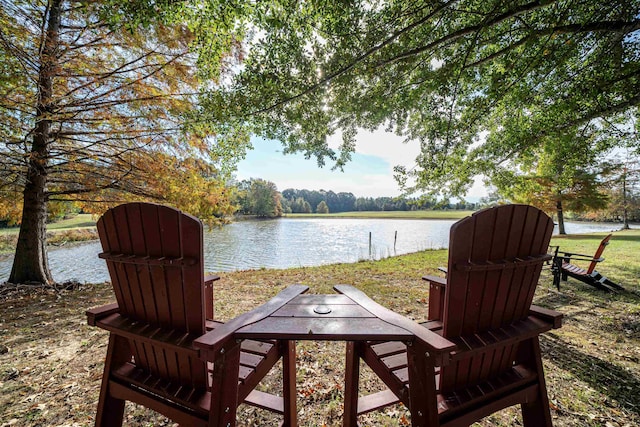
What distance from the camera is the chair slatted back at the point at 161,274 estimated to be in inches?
45.6

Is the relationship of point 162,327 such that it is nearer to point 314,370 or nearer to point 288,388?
point 288,388

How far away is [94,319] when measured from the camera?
1.32 m

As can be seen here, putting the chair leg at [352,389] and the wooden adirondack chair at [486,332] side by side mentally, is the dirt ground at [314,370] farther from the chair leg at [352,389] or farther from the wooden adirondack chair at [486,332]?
the wooden adirondack chair at [486,332]

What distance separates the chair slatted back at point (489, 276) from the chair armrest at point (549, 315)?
0.10 m

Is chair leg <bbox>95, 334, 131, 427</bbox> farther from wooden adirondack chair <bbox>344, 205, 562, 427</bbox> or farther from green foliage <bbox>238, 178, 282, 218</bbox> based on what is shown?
green foliage <bbox>238, 178, 282, 218</bbox>

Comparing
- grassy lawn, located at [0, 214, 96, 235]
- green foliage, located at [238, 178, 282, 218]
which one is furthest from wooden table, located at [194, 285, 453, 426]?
green foliage, located at [238, 178, 282, 218]

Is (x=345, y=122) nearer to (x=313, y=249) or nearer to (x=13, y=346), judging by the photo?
(x=13, y=346)

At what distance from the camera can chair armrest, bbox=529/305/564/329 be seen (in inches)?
51.3

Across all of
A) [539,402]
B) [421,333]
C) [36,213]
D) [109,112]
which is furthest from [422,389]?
[36,213]

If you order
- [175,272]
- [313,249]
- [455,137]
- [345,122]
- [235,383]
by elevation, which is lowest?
[313,249]

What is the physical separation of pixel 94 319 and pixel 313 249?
1147 cm

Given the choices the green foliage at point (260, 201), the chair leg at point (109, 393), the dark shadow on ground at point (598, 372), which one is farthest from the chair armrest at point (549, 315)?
the green foliage at point (260, 201)

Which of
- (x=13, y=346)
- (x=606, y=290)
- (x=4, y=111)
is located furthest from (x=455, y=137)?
(x=4, y=111)

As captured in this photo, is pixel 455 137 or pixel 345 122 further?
pixel 345 122
